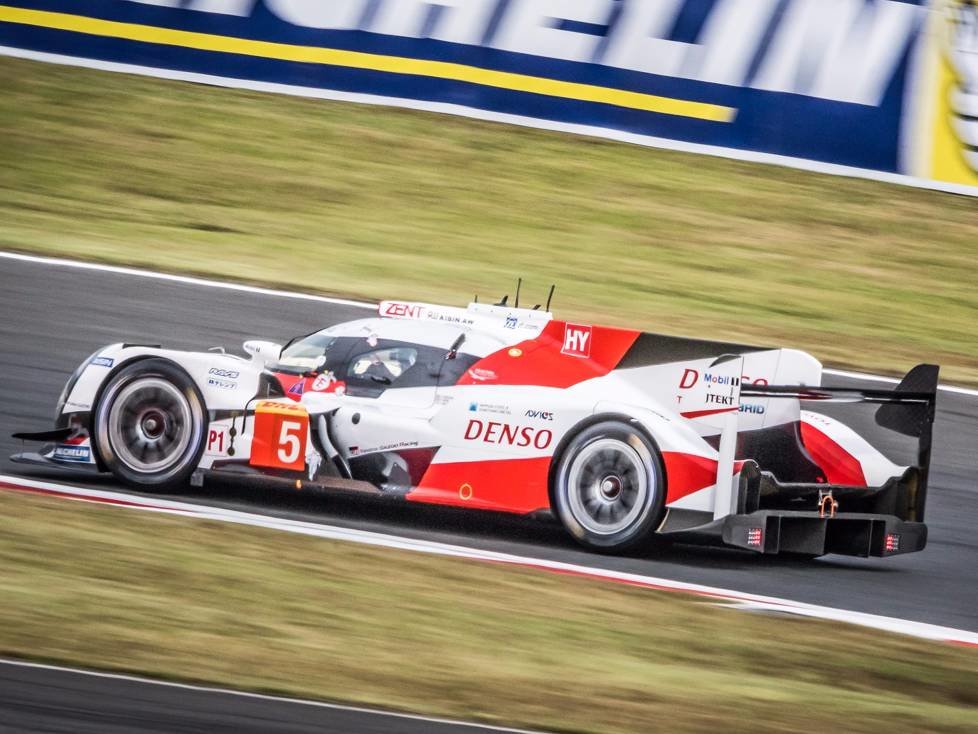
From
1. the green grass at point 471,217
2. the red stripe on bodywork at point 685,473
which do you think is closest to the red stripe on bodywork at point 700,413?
the red stripe on bodywork at point 685,473

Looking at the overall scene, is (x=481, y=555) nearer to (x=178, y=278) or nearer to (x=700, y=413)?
(x=700, y=413)

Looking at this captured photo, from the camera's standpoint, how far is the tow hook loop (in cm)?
888

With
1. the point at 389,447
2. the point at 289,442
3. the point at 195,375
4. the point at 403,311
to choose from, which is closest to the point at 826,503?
the point at 389,447

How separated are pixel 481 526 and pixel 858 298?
745 centimetres

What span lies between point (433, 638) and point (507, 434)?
6.18 feet

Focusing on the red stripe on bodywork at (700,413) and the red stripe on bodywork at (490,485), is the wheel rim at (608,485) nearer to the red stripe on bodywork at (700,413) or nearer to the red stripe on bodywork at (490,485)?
the red stripe on bodywork at (490,485)

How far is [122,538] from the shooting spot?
26.9 ft

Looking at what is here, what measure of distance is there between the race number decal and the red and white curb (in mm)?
355

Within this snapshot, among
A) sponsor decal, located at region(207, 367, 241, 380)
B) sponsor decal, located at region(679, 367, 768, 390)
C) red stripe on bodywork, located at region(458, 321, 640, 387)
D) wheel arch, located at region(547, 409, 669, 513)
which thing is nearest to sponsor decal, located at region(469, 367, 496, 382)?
red stripe on bodywork, located at region(458, 321, 640, 387)

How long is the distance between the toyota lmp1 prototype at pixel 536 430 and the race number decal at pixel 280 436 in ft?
0.04

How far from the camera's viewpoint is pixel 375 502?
983 cm

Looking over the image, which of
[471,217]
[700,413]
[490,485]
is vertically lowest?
[490,485]

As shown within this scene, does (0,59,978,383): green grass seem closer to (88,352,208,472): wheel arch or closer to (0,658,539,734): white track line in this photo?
(88,352,208,472): wheel arch

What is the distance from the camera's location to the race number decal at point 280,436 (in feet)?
29.2
